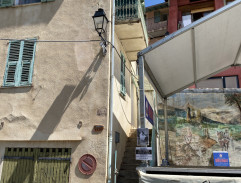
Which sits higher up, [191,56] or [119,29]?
[119,29]

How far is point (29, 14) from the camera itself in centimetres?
779

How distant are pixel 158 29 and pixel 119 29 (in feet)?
54.7

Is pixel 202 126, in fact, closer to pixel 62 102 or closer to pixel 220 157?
pixel 220 157

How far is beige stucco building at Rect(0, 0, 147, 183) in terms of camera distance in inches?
249

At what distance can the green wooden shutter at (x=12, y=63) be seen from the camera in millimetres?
7207

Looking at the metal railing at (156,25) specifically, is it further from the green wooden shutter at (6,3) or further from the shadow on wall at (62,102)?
the shadow on wall at (62,102)

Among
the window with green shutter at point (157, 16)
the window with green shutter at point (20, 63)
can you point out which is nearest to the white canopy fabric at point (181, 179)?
the window with green shutter at point (20, 63)

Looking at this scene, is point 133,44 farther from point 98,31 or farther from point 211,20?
point 211,20

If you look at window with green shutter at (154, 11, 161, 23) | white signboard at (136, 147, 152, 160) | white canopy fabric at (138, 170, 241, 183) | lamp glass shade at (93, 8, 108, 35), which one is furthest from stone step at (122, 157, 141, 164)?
window with green shutter at (154, 11, 161, 23)

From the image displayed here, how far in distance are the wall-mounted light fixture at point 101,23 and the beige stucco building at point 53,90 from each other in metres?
0.21

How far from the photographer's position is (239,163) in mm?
10984

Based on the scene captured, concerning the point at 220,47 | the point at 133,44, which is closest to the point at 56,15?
the point at 133,44

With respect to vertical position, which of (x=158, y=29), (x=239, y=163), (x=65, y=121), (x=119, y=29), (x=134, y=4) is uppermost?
(x=158, y=29)

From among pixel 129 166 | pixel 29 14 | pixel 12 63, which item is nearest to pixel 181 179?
pixel 129 166
